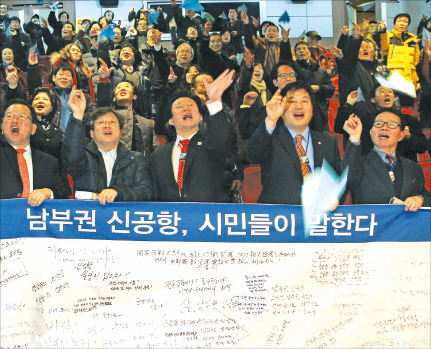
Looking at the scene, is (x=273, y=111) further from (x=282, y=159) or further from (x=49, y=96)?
(x=49, y=96)

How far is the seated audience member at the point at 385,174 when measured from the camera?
366 centimetres

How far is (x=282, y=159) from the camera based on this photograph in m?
3.70

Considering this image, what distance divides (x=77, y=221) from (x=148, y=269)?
0.48 meters

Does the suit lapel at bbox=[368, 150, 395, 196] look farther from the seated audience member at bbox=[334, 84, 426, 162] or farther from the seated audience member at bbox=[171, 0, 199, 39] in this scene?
the seated audience member at bbox=[171, 0, 199, 39]

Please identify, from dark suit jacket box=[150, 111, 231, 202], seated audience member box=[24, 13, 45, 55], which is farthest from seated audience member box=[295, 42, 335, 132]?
seated audience member box=[24, 13, 45, 55]

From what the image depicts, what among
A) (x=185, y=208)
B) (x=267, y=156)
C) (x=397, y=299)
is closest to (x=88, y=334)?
(x=185, y=208)

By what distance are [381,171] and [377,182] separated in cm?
8

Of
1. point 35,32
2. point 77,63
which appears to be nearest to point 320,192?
point 77,63

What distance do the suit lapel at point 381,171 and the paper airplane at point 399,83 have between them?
1.99 m

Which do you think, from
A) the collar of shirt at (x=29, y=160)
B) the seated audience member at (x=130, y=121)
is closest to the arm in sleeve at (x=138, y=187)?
the collar of shirt at (x=29, y=160)

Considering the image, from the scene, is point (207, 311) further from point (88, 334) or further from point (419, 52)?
point (419, 52)

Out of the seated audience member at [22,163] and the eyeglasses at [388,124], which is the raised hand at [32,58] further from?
the eyeglasses at [388,124]

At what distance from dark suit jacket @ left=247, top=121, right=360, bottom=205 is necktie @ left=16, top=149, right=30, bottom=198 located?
1.36 m

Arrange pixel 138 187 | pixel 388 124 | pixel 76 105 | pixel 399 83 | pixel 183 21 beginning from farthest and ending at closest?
pixel 183 21, pixel 399 83, pixel 388 124, pixel 138 187, pixel 76 105
